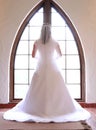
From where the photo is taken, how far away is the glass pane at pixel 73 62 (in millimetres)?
5762

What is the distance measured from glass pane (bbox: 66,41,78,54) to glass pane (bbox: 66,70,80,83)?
403 millimetres

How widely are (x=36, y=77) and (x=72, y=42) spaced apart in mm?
1608

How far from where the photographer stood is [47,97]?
4301 mm

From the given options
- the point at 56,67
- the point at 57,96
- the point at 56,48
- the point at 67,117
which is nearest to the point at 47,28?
the point at 56,48

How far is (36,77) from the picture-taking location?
14.7 ft

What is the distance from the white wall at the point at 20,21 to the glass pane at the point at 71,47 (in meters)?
0.29

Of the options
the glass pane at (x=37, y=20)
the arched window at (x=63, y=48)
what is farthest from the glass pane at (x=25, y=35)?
the glass pane at (x=37, y=20)

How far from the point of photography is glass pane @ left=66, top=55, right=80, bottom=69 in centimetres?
576

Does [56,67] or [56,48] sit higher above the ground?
[56,48]

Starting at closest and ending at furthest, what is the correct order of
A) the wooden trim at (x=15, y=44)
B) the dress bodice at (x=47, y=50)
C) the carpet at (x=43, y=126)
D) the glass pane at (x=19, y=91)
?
the carpet at (x=43, y=126) → the dress bodice at (x=47, y=50) → the wooden trim at (x=15, y=44) → the glass pane at (x=19, y=91)

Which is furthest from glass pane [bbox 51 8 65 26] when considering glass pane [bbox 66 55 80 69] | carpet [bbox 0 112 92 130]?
carpet [bbox 0 112 92 130]

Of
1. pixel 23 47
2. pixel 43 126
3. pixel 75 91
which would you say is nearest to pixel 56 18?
pixel 23 47

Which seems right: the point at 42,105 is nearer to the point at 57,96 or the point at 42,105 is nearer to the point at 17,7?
the point at 57,96

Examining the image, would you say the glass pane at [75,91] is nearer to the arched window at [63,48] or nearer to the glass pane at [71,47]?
the arched window at [63,48]
